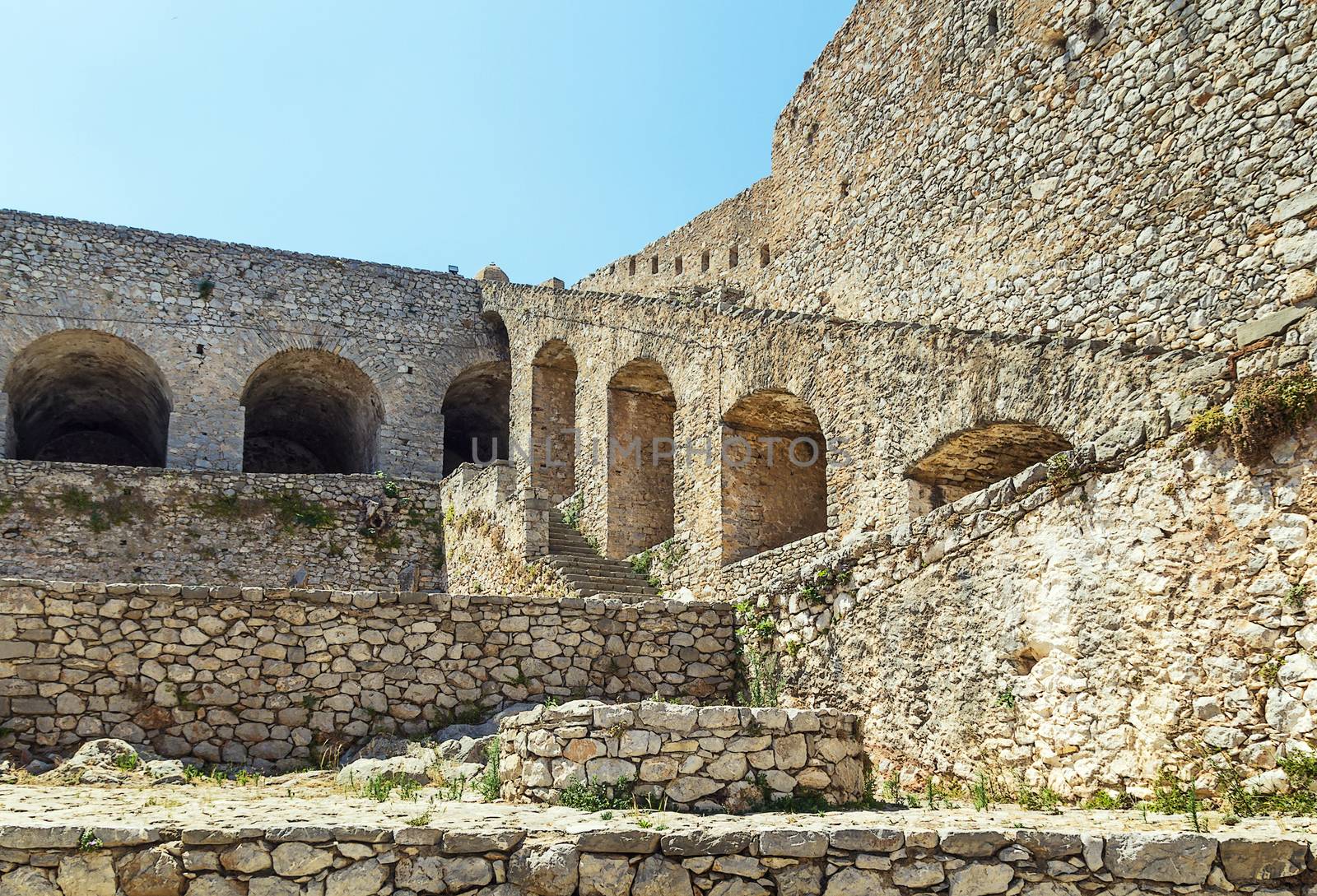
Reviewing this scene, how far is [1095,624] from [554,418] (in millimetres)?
13757

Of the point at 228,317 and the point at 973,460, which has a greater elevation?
the point at 228,317

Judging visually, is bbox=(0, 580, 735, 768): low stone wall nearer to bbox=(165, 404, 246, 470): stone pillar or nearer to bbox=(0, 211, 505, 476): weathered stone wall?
bbox=(165, 404, 246, 470): stone pillar

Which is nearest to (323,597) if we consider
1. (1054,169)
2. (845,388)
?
(845,388)

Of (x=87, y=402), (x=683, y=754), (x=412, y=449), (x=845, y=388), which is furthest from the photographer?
(x=87, y=402)

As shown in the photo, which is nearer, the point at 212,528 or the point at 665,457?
the point at 665,457

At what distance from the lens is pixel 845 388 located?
1333 cm

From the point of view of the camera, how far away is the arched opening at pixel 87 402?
72.9 ft

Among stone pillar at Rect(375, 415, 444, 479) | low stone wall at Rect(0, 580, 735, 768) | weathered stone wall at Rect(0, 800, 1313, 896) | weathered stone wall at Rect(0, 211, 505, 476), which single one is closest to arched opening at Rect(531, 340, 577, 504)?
stone pillar at Rect(375, 415, 444, 479)

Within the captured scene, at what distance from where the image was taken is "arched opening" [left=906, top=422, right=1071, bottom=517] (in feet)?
38.1

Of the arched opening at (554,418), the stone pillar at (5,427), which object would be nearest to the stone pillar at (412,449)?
the arched opening at (554,418)

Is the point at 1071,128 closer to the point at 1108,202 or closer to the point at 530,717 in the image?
the point at 1108,202

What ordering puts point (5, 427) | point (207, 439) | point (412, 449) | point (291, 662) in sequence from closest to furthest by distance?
point (291, 662) → point (5, 427) → point (207, 439) → point (412, 449)

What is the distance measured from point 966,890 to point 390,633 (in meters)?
5.80

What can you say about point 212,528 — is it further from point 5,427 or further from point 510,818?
point 510,818
